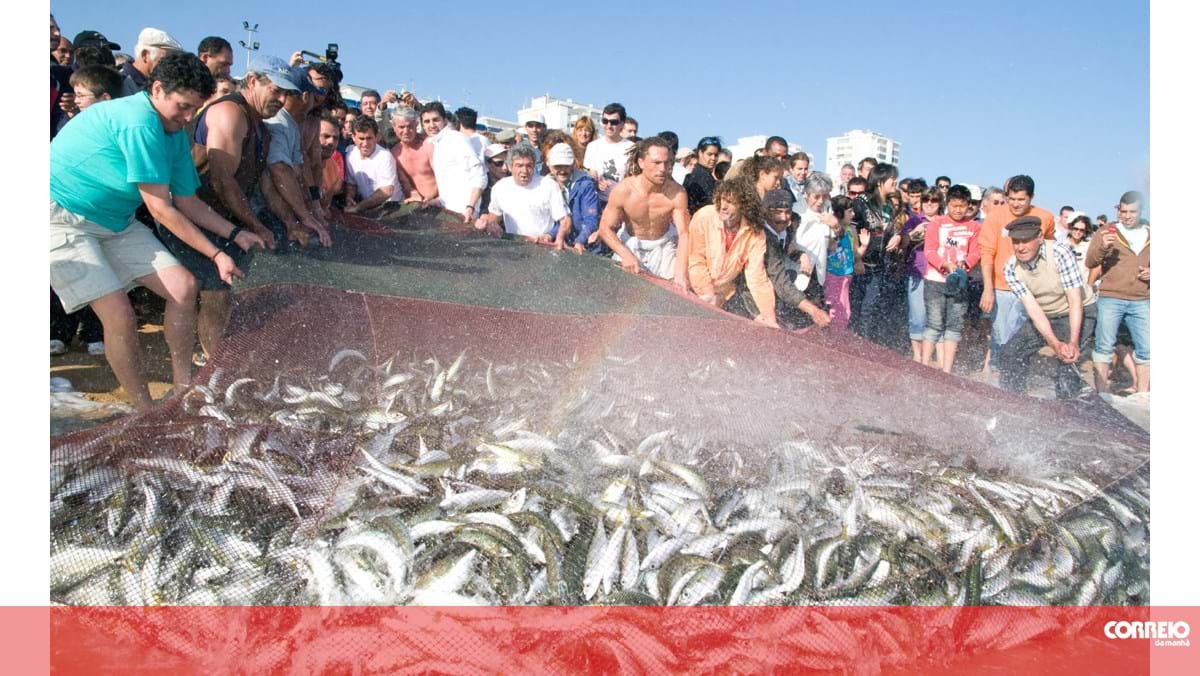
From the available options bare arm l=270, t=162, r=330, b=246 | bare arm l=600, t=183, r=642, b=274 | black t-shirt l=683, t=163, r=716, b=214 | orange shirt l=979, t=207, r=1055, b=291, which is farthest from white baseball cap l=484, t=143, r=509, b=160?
orange shirt l=979, t=207, r=1055, b=291

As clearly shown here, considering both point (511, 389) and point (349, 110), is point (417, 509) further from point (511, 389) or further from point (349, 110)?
point (349, 110)

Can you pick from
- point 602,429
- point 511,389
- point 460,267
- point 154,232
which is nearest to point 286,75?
point 154,232

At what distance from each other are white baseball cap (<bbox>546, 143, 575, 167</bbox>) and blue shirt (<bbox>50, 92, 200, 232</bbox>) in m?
3.25

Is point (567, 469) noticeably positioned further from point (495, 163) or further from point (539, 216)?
point (495, 163)

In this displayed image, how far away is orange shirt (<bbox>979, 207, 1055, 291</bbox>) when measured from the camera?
6.75 metres

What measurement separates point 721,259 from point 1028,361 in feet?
9.17

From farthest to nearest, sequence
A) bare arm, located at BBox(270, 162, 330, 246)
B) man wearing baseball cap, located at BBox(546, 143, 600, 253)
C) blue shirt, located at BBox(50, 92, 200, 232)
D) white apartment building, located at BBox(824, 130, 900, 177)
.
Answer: white apartment building, located at BBox(824, 130, 900, 177)
man wearing baseball cap, located at BBox(546, 143, 600, 253)
bare arm, located at BBox(270, 162, 330, 246)
blue shirt, located at BBox(50, 92, 200, 232)

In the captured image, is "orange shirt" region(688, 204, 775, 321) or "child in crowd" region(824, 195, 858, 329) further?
"child in crowd" region(824, 195, 858, 329)

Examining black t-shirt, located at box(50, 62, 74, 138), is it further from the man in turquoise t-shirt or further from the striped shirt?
the striped shirt

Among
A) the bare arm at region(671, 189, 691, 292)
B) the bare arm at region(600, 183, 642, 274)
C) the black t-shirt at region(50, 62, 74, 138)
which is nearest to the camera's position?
the black t-shirt at region(50, 62, 74, 138)

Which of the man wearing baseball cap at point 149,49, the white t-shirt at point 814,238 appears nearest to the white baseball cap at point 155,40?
the man wearing baseball cap at point 149,49

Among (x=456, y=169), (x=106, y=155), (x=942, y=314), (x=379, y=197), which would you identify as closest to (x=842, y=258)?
(x=942, y=314)

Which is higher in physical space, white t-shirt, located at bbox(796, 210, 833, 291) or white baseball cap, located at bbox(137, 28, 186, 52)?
white baseball cap, located at bbox(137, 28, 186, 52)

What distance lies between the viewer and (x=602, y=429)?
380 centimetres
